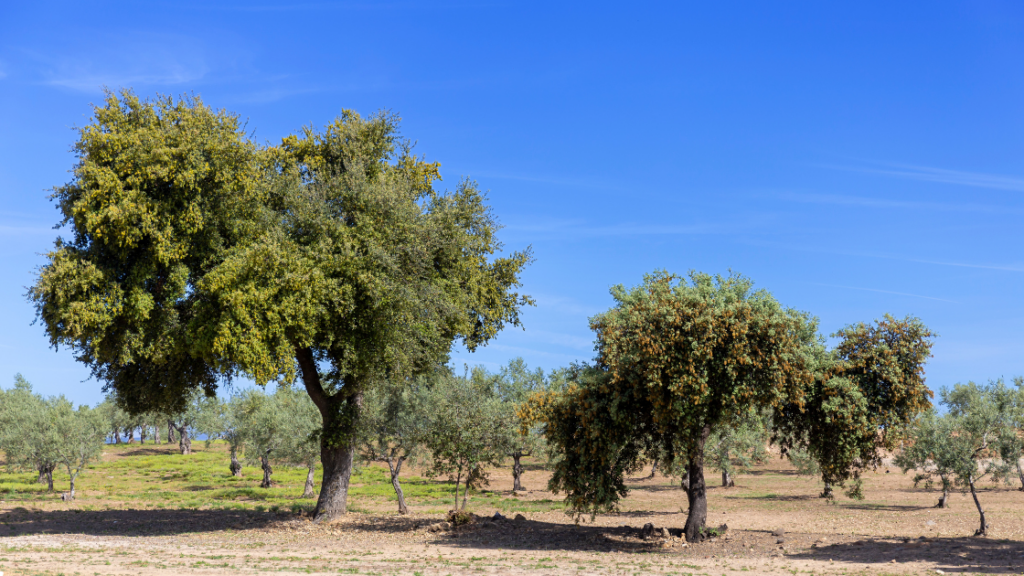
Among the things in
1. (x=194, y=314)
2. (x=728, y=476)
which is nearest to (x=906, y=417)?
(x=194, y=314)

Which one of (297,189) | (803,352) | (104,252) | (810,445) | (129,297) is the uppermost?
(297,189)

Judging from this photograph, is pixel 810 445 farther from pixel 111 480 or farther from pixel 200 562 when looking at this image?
pixel 111 480

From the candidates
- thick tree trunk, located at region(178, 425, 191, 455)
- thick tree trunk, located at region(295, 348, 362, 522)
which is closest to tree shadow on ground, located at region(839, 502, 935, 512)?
thick tree trunk, located at region(295, 348, 362, 522)

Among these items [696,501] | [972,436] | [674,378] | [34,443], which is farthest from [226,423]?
[972,436]

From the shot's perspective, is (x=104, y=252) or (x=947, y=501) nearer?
(x=104, y=252)

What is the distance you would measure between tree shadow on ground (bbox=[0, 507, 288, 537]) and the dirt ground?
0.26ft

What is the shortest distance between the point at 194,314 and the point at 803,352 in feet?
71.1

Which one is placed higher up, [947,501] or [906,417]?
[906,417]

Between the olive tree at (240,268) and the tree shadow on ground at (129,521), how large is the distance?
179 inches

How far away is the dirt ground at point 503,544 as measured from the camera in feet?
68.2

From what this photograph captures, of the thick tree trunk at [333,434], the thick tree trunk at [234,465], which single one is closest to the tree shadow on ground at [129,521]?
the thick tree trunk at [333,434]

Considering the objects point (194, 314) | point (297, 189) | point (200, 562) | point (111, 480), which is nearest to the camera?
point (200, 562)

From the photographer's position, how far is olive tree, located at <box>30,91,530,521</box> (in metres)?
26.0

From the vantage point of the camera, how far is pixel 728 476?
59.2m
